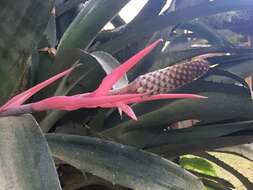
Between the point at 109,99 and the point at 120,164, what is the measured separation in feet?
0.65

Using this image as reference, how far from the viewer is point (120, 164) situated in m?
0.49

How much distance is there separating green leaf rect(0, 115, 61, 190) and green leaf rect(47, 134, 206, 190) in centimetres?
10

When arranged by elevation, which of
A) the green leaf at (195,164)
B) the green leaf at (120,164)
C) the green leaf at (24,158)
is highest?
the green leaf at (24,158)

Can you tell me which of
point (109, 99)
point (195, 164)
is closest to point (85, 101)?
point (109, 99)

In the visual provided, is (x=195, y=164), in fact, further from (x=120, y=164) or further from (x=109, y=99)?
(x=109, y=99)

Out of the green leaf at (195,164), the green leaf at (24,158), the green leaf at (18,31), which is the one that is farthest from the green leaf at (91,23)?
the green leaf at (195,164)

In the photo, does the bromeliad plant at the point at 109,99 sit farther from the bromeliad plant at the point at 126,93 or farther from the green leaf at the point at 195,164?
the green leaf at the point at 195,164

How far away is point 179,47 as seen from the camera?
3.36 ft

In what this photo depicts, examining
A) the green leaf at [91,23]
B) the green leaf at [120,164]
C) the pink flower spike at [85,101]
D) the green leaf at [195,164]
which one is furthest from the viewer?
the green leaf at [195,164]

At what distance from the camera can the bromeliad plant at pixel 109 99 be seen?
36 cm

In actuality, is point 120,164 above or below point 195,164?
above

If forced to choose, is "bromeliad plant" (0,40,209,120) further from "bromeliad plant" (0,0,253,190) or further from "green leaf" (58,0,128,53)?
"green leaf" (58,0,128,53)

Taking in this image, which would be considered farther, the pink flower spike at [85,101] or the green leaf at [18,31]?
the green leaf at [18,31]

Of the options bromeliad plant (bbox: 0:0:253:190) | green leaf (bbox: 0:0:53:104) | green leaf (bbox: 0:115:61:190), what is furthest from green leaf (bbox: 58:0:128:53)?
green leaf (bbox: 0:115:61:190)
